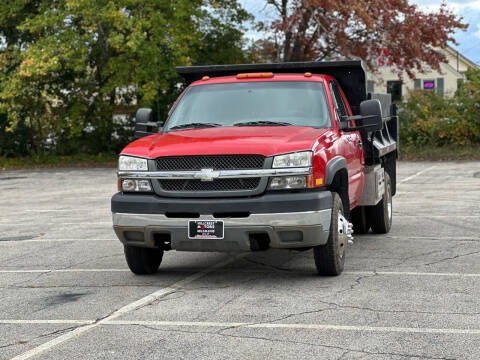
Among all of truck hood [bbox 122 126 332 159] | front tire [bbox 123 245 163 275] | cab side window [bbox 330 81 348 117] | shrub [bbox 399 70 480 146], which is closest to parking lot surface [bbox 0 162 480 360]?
front tire [bbox 123 245 163 275]

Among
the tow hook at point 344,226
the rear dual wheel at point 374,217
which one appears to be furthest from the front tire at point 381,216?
the tow hook at point 344,226

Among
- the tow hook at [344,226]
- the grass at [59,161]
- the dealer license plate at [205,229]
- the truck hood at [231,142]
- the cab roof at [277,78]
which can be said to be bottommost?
the grass at [59,161]

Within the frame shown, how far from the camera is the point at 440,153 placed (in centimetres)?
3141

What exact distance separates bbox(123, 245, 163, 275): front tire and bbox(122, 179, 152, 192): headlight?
714mm

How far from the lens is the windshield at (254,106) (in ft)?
29.6

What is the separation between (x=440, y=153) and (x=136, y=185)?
24608 millimetres

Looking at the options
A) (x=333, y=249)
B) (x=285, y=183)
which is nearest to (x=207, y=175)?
(x=285, y=183)

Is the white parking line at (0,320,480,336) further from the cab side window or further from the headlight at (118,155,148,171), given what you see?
the cab side window

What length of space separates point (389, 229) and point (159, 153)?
16.5ft

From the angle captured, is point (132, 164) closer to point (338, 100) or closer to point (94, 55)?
point (338, 100)

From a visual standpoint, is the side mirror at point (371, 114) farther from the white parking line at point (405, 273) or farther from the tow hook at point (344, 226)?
the white parking line at point (405, 273)

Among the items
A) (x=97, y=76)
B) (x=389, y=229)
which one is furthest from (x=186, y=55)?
(x=389, y=229)

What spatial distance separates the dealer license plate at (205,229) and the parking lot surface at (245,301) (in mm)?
520

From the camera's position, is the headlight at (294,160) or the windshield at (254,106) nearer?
the headlight at (294,160)
